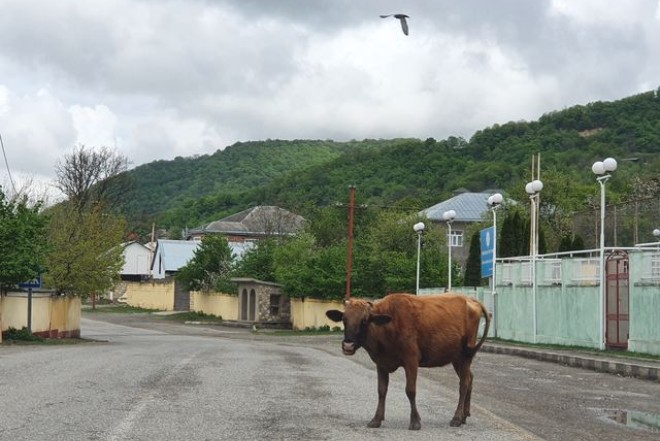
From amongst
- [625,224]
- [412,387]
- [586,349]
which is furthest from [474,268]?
[412,387]

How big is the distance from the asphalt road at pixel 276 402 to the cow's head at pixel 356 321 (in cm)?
89

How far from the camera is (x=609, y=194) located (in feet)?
267

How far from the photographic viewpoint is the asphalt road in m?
9.24

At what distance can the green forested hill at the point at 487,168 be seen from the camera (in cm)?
8350

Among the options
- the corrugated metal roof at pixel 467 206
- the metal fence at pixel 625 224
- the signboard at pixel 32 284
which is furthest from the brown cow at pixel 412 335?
the corrugated metal roof at pixel 467 206

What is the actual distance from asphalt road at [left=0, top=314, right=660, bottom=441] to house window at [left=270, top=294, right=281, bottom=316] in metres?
43.4

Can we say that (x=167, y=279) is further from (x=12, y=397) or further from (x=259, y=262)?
(x=12, y=397)

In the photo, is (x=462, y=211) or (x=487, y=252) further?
(x=462, y=211)

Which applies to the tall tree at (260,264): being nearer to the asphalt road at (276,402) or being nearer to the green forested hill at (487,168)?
the green forested hill at (487,168)

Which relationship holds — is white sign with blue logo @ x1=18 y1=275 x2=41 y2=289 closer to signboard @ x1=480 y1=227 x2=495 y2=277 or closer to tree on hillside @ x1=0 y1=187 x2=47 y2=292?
tree on hillside @ x1=0 y1=187 x2=47 y2=292

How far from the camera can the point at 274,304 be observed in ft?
210

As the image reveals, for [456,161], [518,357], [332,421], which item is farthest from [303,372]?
[456,161]

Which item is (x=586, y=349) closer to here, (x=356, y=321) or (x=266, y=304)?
(x=356, y=321)

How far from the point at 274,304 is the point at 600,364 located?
43.8 metres
